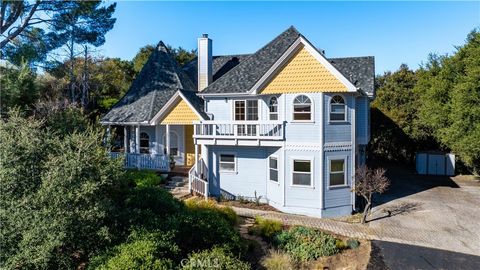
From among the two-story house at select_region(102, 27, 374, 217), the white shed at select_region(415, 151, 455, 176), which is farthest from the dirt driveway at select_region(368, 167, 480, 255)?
the white shed at select_region(415, 151, 455, 176)

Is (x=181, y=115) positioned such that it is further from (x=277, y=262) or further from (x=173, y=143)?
(x=277, y=262)

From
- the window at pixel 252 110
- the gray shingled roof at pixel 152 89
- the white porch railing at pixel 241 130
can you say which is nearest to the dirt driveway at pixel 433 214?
the white porch railing at pixel 241 130

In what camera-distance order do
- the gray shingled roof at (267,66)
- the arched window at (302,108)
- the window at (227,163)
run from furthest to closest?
1. the gray shingled roof at (267,66)
2. the window at (227,163)
3. the arched window at (302,108)

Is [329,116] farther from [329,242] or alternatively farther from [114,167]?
[114,167]

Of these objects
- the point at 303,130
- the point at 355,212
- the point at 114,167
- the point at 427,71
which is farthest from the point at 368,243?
the point at 427,71

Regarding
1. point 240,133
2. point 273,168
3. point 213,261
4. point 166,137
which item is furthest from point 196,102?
point 213,261

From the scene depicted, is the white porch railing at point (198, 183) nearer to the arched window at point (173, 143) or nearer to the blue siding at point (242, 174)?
the blue siding at point (242, 174)
